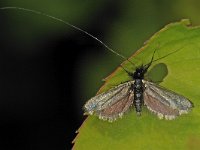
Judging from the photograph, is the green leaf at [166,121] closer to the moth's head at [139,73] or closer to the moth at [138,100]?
the moth at [138,100]

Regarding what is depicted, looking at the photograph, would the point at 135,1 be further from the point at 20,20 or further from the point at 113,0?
the point at 20,20

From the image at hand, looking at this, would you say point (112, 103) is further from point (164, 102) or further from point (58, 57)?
point (58, 57)

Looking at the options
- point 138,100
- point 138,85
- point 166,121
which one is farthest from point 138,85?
point 166,121

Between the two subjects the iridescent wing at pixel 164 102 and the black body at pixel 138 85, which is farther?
the black body at pixel 138 85

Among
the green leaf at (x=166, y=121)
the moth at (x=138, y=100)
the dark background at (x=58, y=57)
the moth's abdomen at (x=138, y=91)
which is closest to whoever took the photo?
the green leaf at (x=166, y=121)

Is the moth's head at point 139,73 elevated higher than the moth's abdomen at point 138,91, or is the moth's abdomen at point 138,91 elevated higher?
the moth's head at point 139,73

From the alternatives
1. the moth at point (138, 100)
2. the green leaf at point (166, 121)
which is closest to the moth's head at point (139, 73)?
the moth at point (138, 100)

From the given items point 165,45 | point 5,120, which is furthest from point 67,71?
point 165,45

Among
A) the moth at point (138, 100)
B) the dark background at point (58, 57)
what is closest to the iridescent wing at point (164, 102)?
the moth at point (138, 100)

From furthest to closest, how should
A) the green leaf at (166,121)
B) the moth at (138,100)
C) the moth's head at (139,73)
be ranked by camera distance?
1. the moth's head at (139,73)
2. the moth at (138,100)
3. the green leaf at (166,121)
